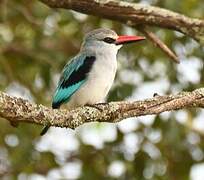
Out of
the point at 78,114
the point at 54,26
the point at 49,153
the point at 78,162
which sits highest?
the point at 78,114

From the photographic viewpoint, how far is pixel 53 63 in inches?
234

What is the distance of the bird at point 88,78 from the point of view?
475 cm

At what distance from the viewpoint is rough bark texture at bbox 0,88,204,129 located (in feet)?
11.2

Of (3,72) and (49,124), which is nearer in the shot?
(49,124)

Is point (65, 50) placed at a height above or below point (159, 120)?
below

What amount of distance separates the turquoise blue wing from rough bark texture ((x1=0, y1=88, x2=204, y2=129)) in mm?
978

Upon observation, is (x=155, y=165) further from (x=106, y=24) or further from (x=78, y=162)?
(x=106, y=24)

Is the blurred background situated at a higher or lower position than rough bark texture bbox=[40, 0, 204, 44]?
lower

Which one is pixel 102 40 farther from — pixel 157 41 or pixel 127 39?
pixel 157 41

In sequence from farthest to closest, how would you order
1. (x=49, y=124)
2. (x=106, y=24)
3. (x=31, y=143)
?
(x=106, y=24) → (x=31, y=143) → (x=49, y=124)

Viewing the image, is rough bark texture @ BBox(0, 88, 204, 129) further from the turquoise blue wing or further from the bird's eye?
the bird's eye

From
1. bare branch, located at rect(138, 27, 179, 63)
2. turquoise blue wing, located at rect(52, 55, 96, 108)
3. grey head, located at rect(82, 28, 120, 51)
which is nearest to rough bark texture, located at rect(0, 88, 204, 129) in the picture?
bare branch, located at rect(138, 27, 179, 63)

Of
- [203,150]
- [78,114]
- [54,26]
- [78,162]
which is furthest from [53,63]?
[78,114]

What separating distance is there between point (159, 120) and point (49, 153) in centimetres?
93
